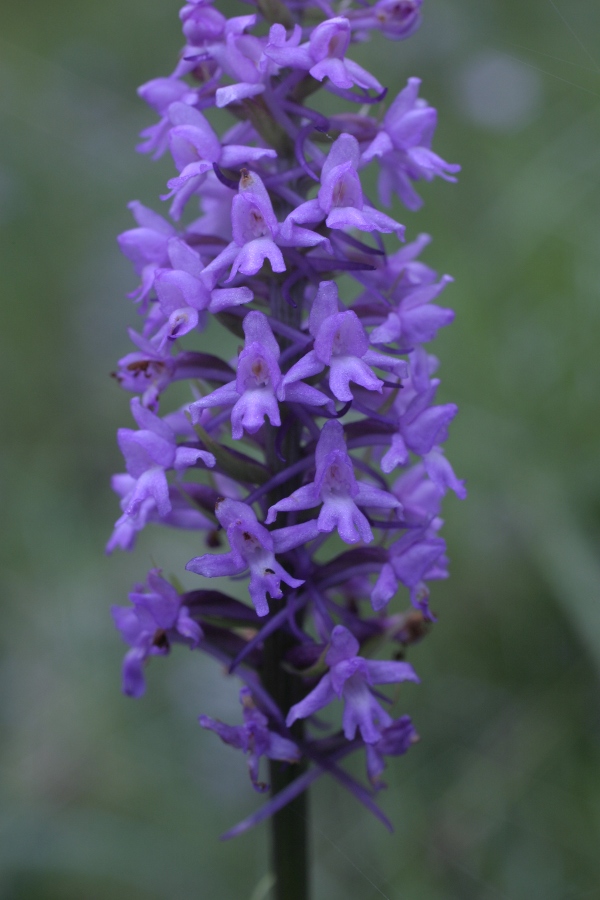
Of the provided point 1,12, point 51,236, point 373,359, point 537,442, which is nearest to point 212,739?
point 537,442

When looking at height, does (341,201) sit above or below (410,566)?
above

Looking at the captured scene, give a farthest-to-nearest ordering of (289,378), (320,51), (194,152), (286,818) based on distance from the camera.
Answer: (286,818), (194,152), (320,51), (289,378)

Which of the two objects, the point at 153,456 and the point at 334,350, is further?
the point at 153,456

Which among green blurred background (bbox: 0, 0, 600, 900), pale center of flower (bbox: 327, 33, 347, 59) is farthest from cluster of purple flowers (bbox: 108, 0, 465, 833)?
green blurred background (bbox: 0, 0, 600, 900)

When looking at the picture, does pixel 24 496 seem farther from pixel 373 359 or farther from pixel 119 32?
pixel 119 32

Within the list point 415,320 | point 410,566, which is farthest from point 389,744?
point 415,320

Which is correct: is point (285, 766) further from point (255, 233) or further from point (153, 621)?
point (255, 233)
